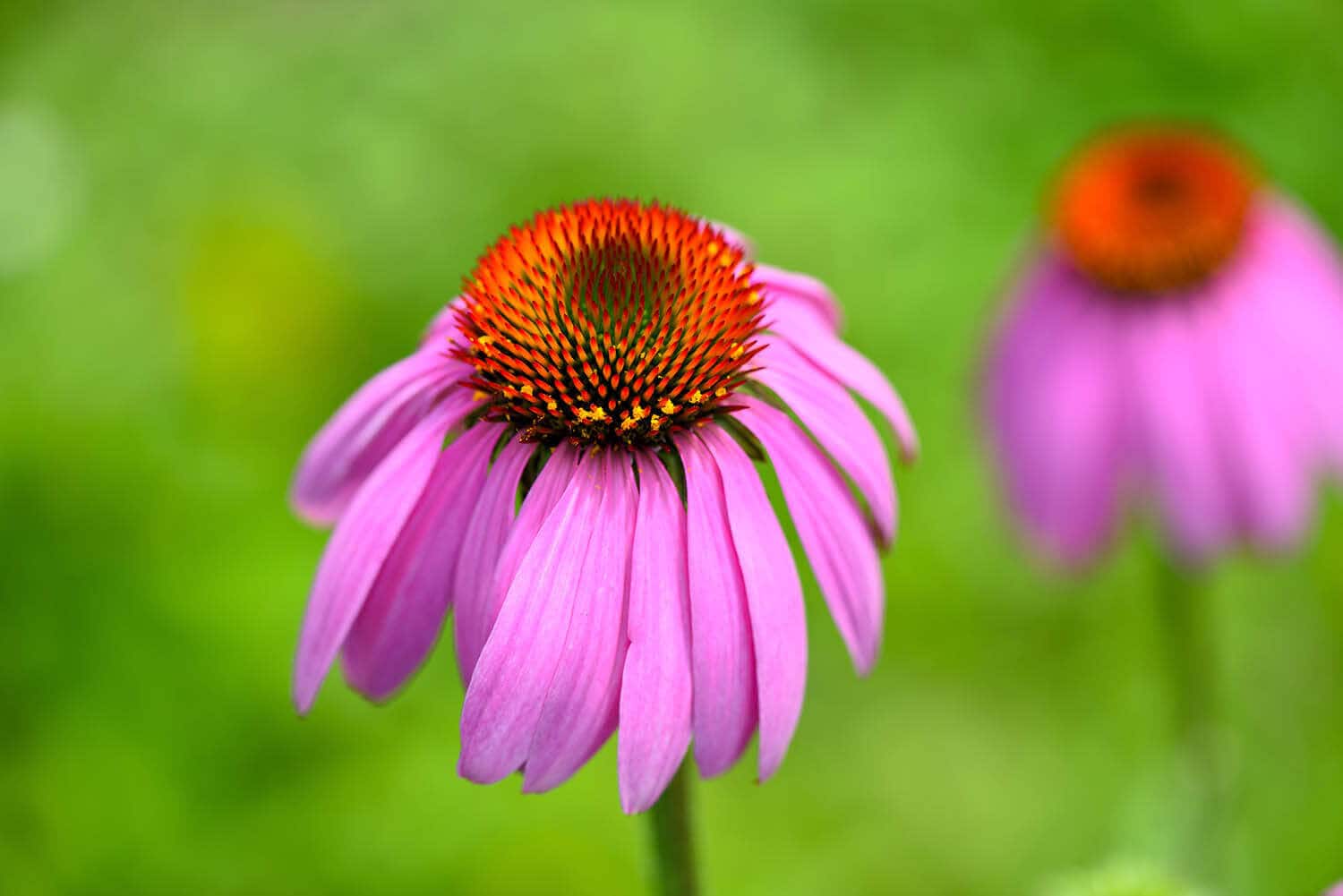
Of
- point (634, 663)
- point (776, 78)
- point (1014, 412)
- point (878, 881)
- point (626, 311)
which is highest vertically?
point (776, 78)

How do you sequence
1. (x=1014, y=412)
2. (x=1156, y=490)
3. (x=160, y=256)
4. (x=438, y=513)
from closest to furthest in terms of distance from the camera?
(x=438, y=513) < (x=1156, y=490) < (x=1014, y=412) < (x=160, y=256)

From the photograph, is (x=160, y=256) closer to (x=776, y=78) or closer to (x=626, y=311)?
(x=776, y=78)

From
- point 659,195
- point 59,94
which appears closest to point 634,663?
point 659,195

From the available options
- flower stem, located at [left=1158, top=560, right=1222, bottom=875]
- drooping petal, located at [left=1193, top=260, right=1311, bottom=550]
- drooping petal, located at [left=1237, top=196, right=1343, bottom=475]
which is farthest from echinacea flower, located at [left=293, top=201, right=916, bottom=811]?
drooping petal, located at [left=1237, top=196, right=1343, bottom=475]

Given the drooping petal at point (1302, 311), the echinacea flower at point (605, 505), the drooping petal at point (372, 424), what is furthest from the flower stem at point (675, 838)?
the drooping petal at point (1302, 311)

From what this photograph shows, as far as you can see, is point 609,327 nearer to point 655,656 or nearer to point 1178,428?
point 655,656

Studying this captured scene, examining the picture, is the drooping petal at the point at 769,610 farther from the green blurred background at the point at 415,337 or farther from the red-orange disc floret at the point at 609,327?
the green blurred background at the point at 415,337
